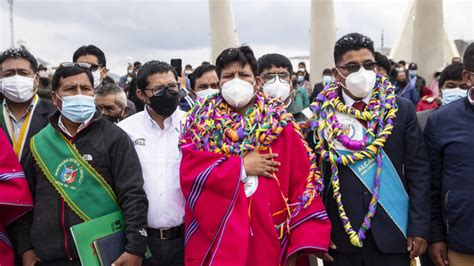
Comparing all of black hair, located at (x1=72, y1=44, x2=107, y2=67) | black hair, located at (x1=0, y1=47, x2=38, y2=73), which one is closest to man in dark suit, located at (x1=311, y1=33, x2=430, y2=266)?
black hair, located at (x1=0, y1=47, x2=38, y2=73)

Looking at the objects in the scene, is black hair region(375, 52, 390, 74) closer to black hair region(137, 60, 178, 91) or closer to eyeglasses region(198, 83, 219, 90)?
eyeglasses region(198, 83, 219, 90)

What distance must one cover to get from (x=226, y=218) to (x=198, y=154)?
0.44m

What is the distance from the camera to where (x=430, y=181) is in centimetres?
294

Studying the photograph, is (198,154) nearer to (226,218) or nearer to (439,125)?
(226,218)

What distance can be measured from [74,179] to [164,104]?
32.4 inches

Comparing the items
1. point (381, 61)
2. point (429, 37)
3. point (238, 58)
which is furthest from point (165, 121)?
point (429, 37)

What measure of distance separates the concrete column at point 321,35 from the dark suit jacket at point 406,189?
40.1 ft

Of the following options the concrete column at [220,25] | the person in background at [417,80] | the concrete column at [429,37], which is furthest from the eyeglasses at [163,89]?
the concrete column at [220,25]

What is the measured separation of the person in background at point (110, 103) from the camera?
13.2 ft

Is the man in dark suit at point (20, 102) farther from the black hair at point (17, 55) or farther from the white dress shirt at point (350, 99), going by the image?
the white dress shirt at point (350, 99)

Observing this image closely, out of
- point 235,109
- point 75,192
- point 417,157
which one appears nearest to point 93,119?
point 75,192

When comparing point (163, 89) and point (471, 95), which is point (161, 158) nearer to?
point (163, 89)

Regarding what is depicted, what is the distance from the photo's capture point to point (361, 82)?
2.95 metres

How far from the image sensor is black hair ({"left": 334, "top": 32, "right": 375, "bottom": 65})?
118 inches
